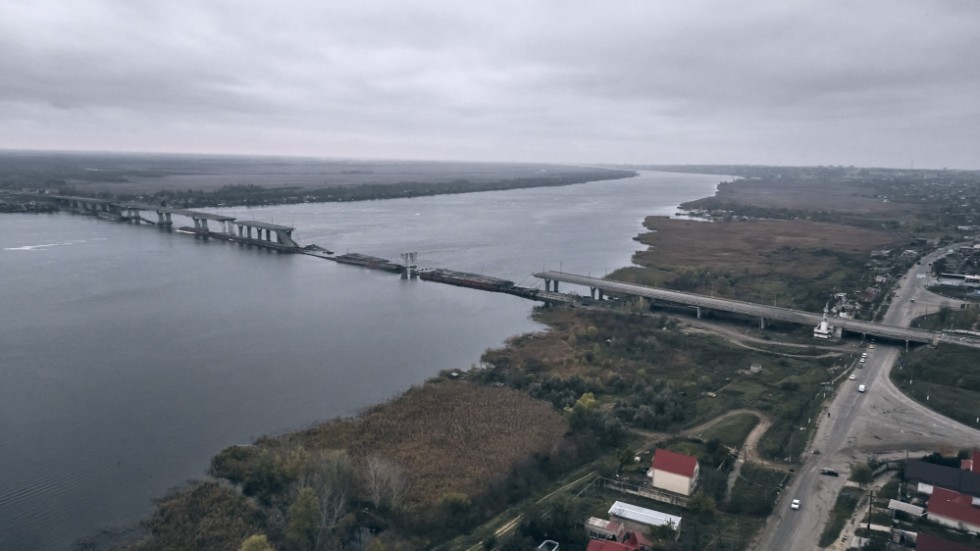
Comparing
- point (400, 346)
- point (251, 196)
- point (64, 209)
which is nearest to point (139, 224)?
point (64, 209)

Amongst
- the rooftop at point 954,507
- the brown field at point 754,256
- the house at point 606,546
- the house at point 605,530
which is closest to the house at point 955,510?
the rooftop at point 954,507

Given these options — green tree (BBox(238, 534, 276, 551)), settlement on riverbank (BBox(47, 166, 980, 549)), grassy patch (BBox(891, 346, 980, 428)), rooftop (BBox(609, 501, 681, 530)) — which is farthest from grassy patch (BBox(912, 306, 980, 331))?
green tree (BBox(238, 534, 276, 551))

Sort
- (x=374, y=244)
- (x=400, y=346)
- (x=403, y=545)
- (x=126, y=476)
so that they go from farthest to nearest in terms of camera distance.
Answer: (x=374, y=244) < (x=400, y=346) < (x=126, y=476) < (x=403, y=545)

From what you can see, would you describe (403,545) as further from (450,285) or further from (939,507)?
(450,285)

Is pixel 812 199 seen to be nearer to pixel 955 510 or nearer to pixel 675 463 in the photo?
pixel 955 510

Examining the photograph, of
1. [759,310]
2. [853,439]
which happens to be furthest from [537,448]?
[759,310]

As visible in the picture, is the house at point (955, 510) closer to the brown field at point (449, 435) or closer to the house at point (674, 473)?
the house at point (674, 473)

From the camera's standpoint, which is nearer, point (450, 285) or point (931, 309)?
point (931, 309)
